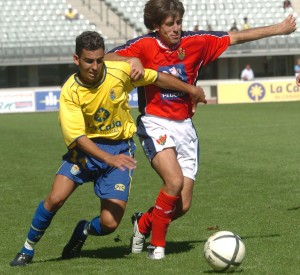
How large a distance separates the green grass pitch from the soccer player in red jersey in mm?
336

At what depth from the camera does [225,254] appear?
20.0ft

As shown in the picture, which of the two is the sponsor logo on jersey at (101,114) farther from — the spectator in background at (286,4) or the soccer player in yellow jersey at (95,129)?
the spectator in background at (286,4)

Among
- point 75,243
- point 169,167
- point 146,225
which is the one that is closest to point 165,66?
point 169,167

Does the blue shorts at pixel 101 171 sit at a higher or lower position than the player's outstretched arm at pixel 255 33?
lower

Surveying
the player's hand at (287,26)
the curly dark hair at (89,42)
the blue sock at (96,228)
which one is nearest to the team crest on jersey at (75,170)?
the blue sock at (96,228)

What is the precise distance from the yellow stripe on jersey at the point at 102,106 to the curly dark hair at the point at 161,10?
1.56 feet

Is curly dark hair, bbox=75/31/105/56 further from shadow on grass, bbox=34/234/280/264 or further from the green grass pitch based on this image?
shadow on grass, bbox=34/234/280/264

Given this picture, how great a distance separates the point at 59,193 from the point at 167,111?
119 cm

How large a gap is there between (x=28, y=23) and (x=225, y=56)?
9139 mm

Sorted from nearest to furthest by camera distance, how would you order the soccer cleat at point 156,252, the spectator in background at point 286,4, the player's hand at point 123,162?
the player's hand at point 123,162 < the soccer cleat at point 156,252 < the spectator in background at point 286,4

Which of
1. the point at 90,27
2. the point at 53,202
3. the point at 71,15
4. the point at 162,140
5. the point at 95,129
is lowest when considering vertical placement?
the point at 53,202

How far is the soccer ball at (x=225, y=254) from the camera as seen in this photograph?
6105 millimetres

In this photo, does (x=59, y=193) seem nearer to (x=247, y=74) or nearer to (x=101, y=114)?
(x=101, y=114)

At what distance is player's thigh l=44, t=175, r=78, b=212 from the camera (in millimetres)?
6562
